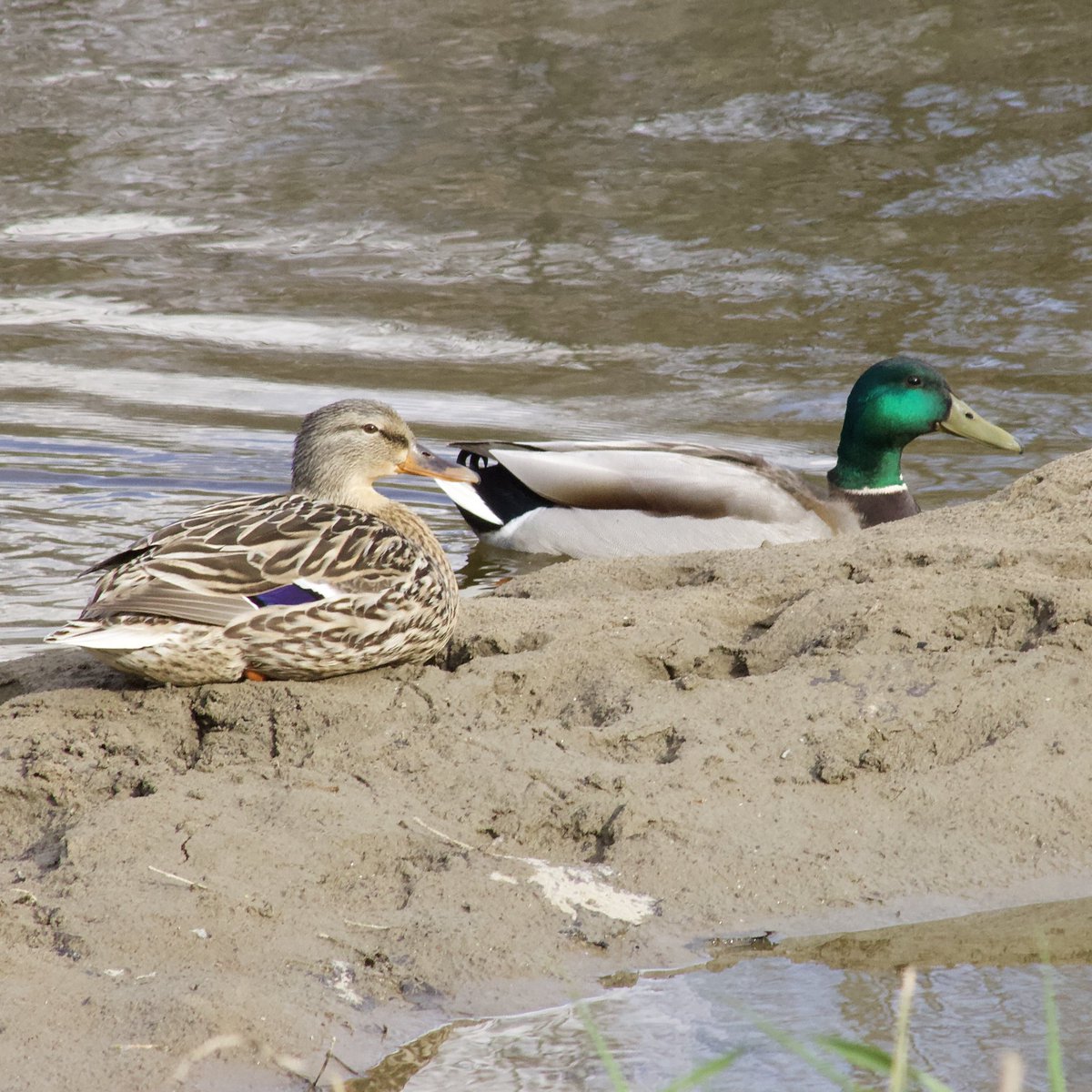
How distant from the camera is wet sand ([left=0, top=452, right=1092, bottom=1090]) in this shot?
3379 millimetres

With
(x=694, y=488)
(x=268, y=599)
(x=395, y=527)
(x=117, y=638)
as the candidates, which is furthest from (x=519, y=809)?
(x=694, y=488)

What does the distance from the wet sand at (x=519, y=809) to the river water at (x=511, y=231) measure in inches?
114

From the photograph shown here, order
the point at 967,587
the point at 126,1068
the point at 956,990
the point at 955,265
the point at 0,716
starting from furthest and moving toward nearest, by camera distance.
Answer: the point at 955,265 < the point at 967,587 < the point at 0,716 < the point at 956,990 < the point at 126,1068

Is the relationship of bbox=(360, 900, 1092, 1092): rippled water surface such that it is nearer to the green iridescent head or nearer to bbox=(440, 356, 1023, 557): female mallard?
bbox=(440, 356, 1023, 557): female mallard

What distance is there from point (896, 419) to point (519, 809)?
558 cm

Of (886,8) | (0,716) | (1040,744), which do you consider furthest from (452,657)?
(886,8)

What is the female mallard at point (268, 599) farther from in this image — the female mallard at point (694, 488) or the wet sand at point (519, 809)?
the female mallard at point (694, 488)

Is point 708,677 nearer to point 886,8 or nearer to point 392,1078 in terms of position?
point 392,1078

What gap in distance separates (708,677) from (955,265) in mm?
8040

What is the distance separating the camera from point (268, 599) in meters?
4.71

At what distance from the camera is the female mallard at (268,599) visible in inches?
179

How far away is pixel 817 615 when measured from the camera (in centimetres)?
507

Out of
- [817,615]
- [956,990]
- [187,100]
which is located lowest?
[956,990]

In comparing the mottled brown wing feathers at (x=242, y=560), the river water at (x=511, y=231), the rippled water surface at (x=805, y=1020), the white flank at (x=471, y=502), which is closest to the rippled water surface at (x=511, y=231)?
the river water at (x=511, y=231)
